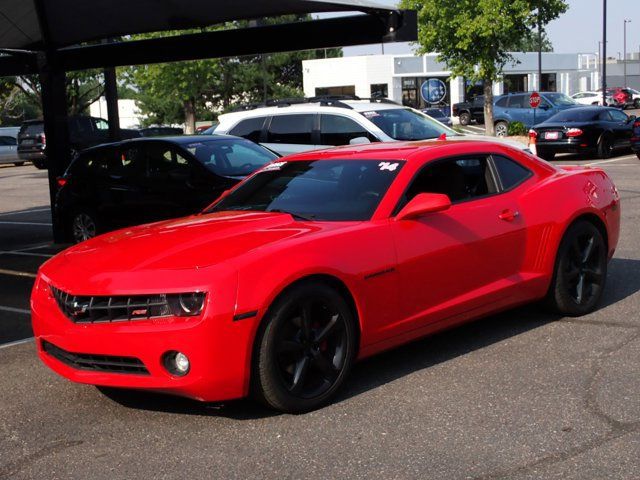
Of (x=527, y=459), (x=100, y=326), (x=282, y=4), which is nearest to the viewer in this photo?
(x=527, y=459)

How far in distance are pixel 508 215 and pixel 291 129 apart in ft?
32.7

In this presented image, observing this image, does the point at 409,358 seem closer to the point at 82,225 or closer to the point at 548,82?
the point at 82,225

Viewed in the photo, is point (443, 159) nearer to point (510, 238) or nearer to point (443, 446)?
point (510, 238)

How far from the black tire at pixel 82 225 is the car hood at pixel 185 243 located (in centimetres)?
681

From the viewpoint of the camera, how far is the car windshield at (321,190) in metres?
5.83

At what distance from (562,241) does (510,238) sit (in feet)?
1.96

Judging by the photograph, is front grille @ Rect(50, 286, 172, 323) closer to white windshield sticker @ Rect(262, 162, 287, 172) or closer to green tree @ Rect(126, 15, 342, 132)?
white windshield sticker @ Rect(262, 162, 287, 172)

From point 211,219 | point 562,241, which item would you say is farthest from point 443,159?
point 211,219

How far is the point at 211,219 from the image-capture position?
610 cm

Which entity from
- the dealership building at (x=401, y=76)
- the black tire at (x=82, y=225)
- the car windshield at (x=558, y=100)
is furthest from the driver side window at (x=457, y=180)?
the dealership building at (x=401, y=76)

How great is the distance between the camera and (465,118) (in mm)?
51625

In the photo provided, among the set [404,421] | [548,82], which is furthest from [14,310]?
[548,82]

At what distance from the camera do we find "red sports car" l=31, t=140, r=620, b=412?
4.80 m

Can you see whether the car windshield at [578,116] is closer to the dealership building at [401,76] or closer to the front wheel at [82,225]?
the front wheel at [82,225]
